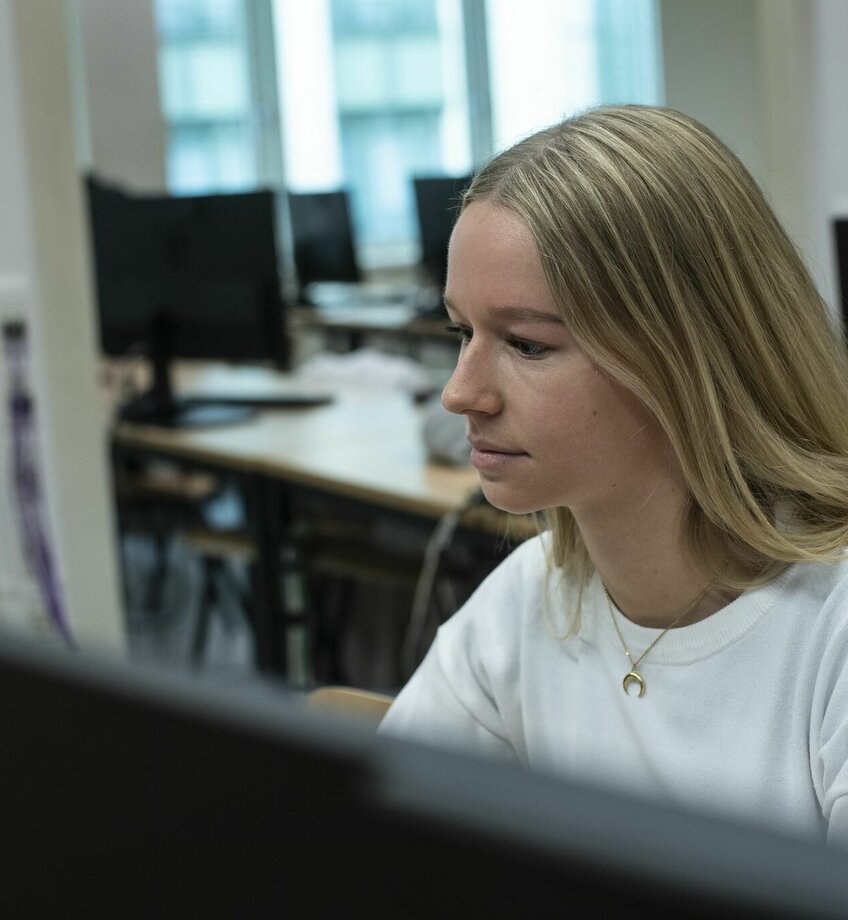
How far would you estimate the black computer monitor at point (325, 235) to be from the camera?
5973 millimetres

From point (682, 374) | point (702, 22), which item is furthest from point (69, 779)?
point (702, 22)

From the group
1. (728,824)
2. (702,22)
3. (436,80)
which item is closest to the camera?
(728,824)

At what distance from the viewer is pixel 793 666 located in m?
1.06

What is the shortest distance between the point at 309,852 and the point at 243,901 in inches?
0.7

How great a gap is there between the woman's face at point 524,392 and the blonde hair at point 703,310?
2 cm

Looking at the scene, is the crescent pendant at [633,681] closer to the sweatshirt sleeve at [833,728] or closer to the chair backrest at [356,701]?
the sweatshirt sleeve at [833,728]

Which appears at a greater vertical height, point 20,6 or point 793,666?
point 20,6

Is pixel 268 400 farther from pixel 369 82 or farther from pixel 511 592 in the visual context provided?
pixel 369 82

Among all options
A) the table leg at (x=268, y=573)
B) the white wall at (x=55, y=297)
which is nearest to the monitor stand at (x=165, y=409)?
the table leg at (x=268, y=573)

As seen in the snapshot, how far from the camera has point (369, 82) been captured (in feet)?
25.3

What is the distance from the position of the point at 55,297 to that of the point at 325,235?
330 centimetres

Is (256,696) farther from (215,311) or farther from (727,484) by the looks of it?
(215,311)

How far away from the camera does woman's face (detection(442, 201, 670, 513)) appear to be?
41.6 inches

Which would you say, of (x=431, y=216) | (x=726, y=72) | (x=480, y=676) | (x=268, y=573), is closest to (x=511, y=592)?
(x=480, y=676)
